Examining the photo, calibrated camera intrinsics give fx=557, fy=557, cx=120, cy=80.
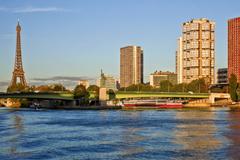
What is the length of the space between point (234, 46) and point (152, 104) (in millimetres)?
69806

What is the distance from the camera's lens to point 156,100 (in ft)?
445

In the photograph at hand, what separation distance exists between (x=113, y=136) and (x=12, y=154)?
11806mm

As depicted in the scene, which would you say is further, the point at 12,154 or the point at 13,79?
the point at 13,79

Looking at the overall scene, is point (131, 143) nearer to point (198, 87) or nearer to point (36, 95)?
point (36, 95)

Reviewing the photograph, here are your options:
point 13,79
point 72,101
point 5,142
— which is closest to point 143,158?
point 5,142

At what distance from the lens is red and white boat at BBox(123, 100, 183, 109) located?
12838 centimetres

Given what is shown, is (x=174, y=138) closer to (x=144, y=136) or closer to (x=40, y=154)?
(x=144, y=136)

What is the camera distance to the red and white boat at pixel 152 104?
128 metres

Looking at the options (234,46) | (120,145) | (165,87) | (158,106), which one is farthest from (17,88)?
(120,145)

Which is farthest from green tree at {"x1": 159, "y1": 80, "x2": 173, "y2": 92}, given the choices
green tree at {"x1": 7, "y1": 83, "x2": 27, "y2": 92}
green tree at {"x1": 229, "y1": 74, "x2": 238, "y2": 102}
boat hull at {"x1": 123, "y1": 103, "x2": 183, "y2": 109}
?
green tree at {"x1": 7, "y1": 83, "x2": 27, "y2": 92}

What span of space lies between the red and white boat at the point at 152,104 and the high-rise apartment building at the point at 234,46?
60702 millimetres

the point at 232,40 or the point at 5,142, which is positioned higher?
the point at 232,40

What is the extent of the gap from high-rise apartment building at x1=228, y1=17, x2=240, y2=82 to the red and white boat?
60.7m

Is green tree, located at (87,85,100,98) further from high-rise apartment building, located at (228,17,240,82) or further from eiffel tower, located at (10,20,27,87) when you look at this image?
high-rise apartment building, located at (228,17,240,82)
